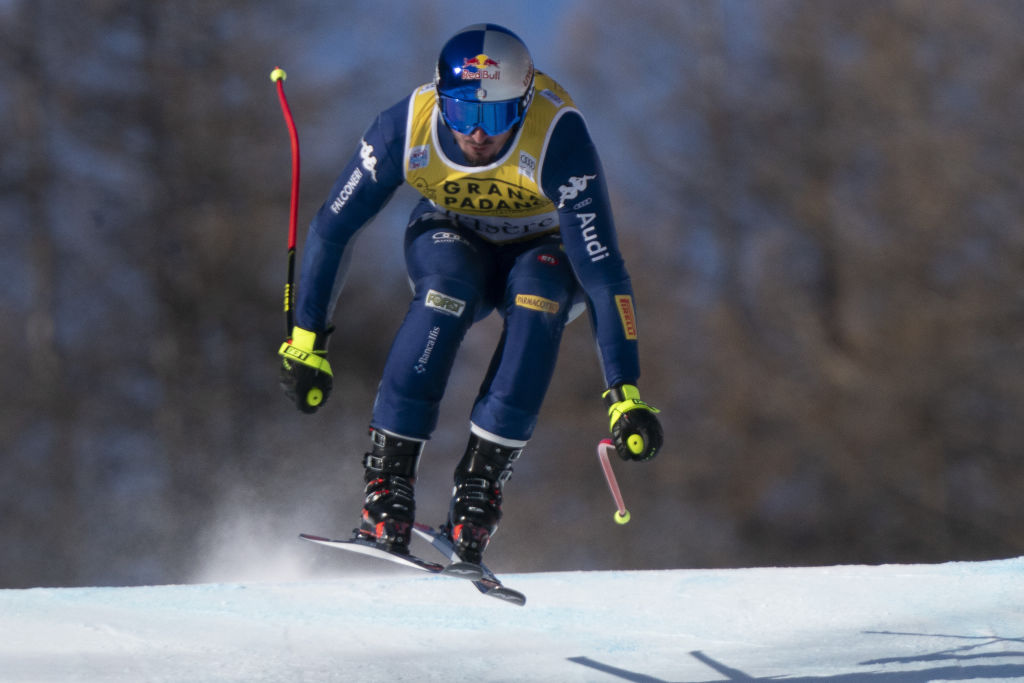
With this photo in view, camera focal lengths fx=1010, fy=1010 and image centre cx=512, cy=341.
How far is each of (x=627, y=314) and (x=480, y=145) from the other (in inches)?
35.0

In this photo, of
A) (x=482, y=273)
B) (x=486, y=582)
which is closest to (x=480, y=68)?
(x=482, y=273)

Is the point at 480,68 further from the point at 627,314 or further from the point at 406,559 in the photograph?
the point at 406,559

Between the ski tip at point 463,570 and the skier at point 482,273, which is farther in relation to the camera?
the skier at point 482,273

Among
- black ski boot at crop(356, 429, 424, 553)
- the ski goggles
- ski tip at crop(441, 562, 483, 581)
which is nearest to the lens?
ski tip at crop(441, 562, 483, 581)

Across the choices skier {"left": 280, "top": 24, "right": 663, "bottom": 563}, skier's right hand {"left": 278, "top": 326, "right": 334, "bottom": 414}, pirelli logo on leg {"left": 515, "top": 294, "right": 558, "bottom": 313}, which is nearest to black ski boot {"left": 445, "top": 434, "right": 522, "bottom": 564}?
skier {"left": 280, "top": 24, "right": 663, "bottom": 563}

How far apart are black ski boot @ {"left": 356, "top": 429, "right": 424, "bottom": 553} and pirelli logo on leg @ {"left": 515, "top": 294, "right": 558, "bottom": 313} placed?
0.70 meters

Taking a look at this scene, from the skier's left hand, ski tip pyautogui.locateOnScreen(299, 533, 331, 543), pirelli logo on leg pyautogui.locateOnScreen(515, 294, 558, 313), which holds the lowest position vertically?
ski tip pyautogui.locateOnScreen(299, 533, 331, 543)

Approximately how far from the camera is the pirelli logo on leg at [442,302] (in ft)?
13.2

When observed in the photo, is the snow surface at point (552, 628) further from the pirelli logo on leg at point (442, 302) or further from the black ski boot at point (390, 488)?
the pirelli logo on leg at point (442, 302)

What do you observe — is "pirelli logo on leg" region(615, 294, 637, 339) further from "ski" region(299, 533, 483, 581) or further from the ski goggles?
"ski" region(299, 533, 483, 581)

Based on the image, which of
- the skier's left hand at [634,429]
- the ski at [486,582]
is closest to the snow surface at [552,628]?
the ski at [486,582]

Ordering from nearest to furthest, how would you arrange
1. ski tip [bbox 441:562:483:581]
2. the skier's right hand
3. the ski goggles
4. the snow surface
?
ski tip [bbox 441:562:483:581] < the ski goggles < the skier's right hand < the snow surface

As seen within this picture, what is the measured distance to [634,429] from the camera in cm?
397

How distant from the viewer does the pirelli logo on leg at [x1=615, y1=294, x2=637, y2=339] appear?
403 cm
